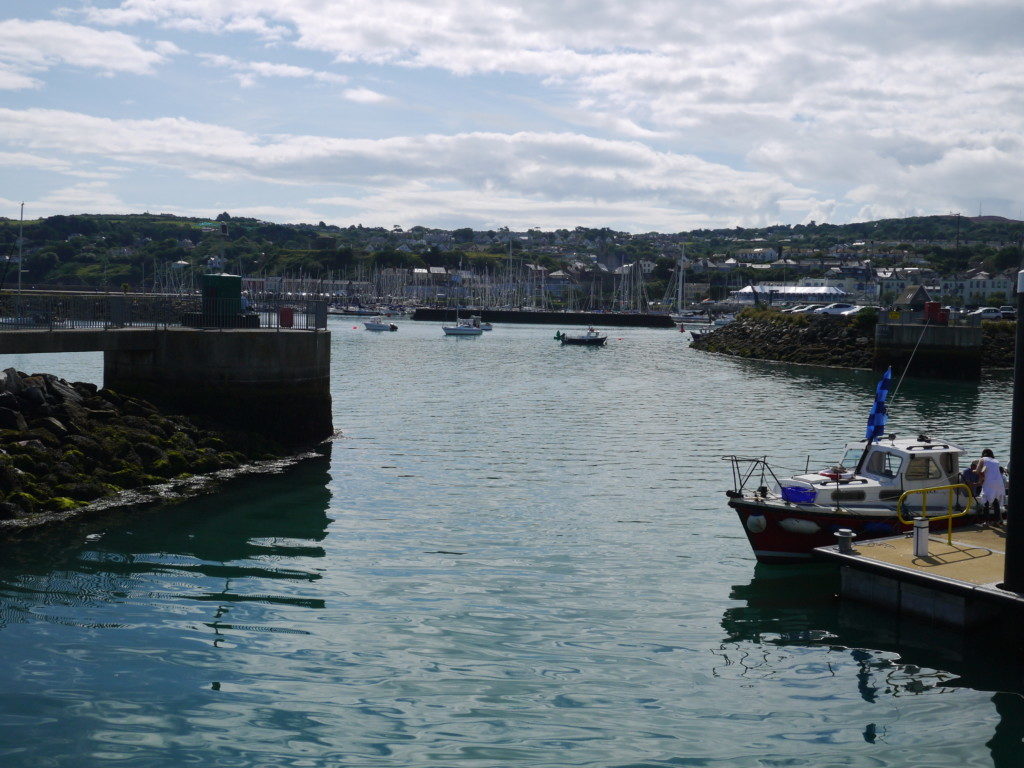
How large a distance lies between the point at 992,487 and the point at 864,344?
70091 millimetres

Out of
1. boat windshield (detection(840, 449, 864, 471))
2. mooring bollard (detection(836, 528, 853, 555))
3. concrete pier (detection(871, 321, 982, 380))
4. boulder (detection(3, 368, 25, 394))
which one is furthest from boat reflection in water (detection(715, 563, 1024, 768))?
concrete pier (detection(871, 321, 982, 380))

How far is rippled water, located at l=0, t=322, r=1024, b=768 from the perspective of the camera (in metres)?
12.6

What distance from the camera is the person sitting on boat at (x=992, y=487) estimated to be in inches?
814

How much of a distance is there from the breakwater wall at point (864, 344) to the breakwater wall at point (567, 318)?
67730 millimetres

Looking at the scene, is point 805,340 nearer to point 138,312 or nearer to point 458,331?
point 458,331

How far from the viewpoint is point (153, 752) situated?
12031 millimetres

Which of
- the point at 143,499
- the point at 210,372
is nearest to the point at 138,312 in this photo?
the point at 210,372

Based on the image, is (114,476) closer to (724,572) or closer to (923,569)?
(724,572)

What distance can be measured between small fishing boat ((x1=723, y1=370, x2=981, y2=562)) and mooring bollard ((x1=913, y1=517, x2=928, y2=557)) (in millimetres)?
1315

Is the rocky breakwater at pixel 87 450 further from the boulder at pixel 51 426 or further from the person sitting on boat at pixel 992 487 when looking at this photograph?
the person sitting on boat at pixel 992 487

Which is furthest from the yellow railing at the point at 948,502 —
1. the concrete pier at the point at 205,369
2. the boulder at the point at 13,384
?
the boulder at the point at 13,384

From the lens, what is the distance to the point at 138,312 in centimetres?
3250

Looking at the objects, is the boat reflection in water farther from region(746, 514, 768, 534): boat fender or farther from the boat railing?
the boat railing

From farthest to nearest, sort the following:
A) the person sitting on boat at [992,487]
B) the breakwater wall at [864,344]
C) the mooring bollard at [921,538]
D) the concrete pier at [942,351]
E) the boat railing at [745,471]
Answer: the breakwater wall at [864,344] < the concrete pier at [942,351] < the boat railing at [745,471] < the person sitting on boat at [992,487] < the mooring bollard at [921,538]
